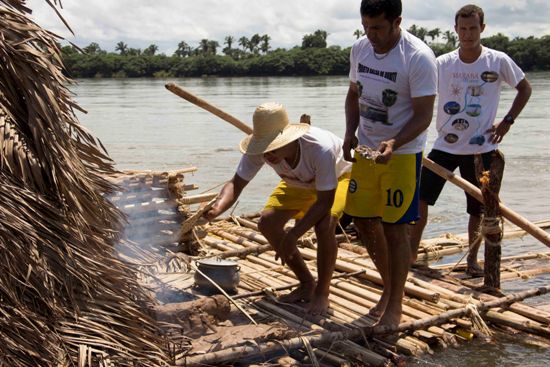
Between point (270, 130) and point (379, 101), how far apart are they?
637mm

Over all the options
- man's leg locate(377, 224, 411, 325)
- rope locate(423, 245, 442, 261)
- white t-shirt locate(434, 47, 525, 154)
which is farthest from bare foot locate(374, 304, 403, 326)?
rope locate(423, 245, 442, 261)

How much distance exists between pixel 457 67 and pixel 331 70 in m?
60.2

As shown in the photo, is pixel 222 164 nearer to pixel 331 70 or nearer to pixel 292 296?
pixel 292 296

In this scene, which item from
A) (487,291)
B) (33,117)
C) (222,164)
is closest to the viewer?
(33,117)

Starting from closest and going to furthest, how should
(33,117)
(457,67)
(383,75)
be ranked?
(33,117) < (383,75) < (457,67)

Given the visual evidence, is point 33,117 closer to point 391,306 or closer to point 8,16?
point 8,16

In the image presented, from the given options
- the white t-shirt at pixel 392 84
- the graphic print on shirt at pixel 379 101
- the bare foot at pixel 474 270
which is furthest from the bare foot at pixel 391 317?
the bare foot at pixel 474 270

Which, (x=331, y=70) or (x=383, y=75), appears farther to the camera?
(x=331, y=70)

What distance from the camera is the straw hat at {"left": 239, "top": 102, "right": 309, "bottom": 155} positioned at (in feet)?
14.4

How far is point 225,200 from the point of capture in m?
4.62

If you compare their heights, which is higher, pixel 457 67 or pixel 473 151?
pixel 457 67

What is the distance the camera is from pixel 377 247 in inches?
187

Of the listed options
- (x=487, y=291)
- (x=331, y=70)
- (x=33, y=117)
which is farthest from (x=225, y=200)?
(x=331, y=70)

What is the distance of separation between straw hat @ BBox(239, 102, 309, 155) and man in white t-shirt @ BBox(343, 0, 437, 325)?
38cm
